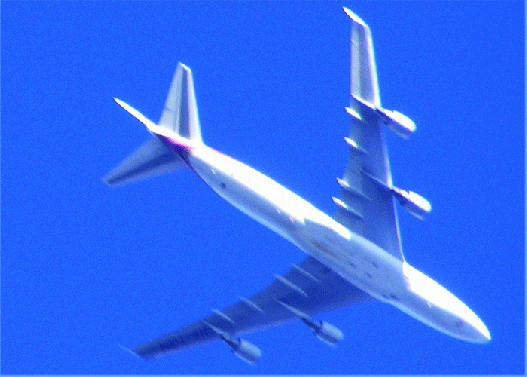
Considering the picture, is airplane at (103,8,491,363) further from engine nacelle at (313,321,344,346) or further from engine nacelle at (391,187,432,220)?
engine nacelle at (313,321,344,346)

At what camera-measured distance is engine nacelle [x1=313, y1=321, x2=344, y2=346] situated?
200ft

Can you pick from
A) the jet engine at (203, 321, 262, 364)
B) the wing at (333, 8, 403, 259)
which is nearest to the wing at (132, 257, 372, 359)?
the jet engine at (203, 321, 262, 364)

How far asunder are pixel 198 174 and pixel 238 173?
7.96 ft

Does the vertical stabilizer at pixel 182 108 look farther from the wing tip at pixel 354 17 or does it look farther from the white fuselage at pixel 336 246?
the wing tip at pixel 354 17

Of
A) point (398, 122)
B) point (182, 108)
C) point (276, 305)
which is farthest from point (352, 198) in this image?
point (182, 108)

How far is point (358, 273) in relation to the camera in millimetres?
57125

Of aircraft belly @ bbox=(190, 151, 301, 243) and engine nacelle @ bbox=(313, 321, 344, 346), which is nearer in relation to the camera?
aircraft belly @ bbox=(190, 151, 301, 243)

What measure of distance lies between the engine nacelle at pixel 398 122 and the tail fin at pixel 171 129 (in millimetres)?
9718

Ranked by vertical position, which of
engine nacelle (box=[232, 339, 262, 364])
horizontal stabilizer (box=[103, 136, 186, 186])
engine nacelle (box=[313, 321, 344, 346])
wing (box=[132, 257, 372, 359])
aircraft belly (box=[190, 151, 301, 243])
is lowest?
engine nacelle (box=[232, 339, 262, 364])

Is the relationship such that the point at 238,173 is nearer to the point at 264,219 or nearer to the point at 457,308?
the point at 264,219

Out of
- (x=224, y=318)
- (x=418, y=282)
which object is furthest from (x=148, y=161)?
(x=418, y=282)

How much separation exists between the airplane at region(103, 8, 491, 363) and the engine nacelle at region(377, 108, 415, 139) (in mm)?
54

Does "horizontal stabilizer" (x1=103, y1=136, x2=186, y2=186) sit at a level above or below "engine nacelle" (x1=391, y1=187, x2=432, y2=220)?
above

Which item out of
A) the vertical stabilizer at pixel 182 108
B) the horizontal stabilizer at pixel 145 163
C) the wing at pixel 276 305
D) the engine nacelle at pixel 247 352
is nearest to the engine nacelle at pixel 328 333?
the wing at pixel 276 305
